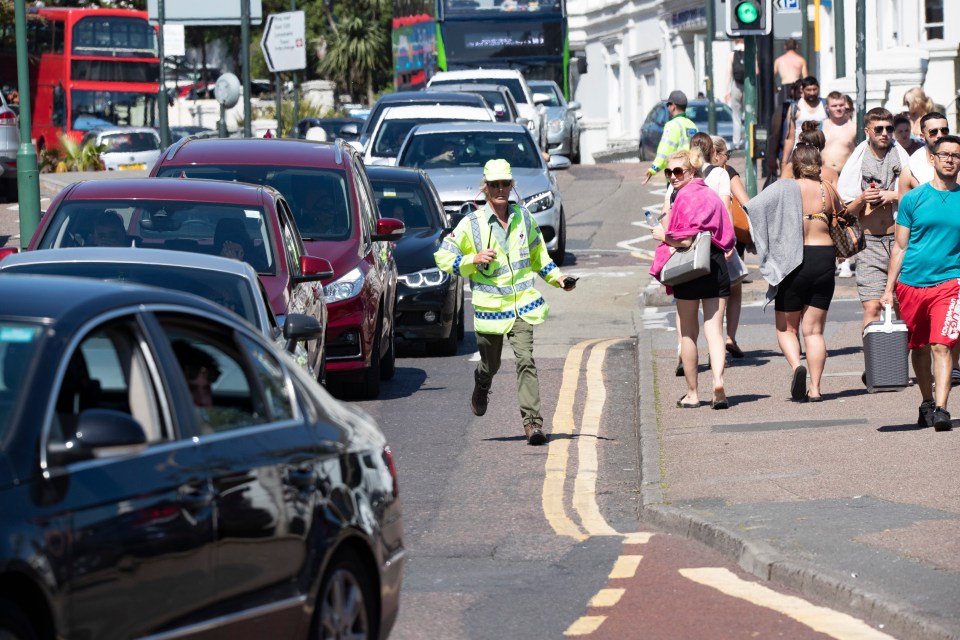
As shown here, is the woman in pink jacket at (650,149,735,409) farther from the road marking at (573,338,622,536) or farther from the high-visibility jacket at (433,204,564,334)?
the high-visibility jacket at (433,204,564,334)

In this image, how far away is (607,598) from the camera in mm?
7719

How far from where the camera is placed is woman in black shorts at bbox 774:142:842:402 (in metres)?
12.7

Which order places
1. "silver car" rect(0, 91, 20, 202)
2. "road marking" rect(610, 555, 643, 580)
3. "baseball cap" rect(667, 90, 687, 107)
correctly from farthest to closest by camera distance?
"silver car" rect(0, 91, 20, 202)
"baseball cap" rect(667, 90, 687, 107)
"road marking" rect(610, 555, 643, 580)

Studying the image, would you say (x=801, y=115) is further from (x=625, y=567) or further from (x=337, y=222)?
(x=625, y=567)

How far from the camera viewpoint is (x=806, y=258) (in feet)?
41.9

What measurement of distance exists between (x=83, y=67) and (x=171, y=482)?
45.5m

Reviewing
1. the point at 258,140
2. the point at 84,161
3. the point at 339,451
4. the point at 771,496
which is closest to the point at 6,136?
the point at 84,161

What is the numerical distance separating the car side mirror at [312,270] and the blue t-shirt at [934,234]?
363 centimetres

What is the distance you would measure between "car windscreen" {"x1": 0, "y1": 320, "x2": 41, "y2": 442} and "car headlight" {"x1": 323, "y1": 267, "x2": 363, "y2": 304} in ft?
27.1

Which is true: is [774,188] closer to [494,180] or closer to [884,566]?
[494,180]

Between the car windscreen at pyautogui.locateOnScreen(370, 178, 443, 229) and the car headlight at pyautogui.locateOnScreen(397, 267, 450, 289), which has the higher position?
the car windscreen at pyautogui.locateOnScreen(370, 178, 443, 229)

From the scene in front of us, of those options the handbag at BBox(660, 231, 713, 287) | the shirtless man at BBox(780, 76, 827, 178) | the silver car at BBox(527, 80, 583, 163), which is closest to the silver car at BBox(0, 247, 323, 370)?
the handbag at BBox(660, 231, 713, 287)

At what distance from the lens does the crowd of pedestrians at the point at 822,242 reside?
1113cm

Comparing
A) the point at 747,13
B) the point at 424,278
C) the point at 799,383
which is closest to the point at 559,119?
the point at 747,13
